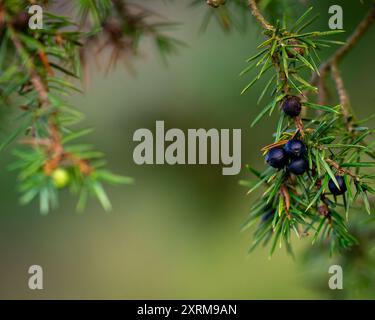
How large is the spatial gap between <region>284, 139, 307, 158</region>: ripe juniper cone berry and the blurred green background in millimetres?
672

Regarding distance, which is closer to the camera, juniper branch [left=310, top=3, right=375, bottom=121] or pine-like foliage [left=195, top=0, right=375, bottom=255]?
pine-like foliage [left=195, top=0, right=375, bottom=255]

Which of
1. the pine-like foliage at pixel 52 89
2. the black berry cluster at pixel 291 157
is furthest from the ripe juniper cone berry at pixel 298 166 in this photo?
the pine-like foliage at pixel 52 89

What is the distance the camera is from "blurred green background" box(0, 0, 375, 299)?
1300 mm

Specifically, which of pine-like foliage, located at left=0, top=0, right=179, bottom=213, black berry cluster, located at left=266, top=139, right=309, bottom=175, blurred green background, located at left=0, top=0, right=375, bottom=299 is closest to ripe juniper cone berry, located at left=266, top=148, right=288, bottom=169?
black berry cluster, located at left=266, top=139, right=309, bottom=175

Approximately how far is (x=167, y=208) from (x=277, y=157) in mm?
852

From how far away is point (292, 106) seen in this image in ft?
1.82

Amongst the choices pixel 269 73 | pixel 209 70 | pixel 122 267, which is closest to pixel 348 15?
pixel 269 73

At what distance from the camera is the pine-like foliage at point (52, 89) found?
47 centimetres

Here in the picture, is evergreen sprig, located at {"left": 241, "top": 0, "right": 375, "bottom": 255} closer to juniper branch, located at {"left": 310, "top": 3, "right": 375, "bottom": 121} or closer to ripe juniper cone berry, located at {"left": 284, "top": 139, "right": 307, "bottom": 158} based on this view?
ripe juniper cone berry, located at {"left": 284, "top": 139, "right": 307, "bottom": 158}

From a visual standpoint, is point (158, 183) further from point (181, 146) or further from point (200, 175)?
point (181, 146)

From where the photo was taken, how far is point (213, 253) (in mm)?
1424

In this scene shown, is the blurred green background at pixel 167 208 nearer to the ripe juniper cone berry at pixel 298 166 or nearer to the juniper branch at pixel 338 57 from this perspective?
the juniper branch at pixel 338 57

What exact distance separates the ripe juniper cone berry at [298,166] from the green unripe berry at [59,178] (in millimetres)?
239

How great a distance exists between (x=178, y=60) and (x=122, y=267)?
2.13 ft
